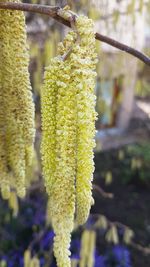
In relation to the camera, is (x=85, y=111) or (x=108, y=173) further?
(x=108, y=173)

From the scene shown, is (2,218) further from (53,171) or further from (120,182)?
(53,171)

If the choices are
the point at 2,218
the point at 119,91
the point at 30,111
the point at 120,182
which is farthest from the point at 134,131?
the point at 30,111

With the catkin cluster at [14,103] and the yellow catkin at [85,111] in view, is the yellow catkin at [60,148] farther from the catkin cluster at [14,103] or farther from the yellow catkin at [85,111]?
the catkin cluster at [14,103]

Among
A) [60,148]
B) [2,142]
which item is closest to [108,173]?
[2,142]

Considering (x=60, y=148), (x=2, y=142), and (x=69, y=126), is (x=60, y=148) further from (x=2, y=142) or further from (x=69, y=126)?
(x=2, y=142)

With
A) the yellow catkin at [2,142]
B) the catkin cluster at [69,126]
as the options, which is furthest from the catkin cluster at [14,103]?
the catkin cluster at [69,126]
